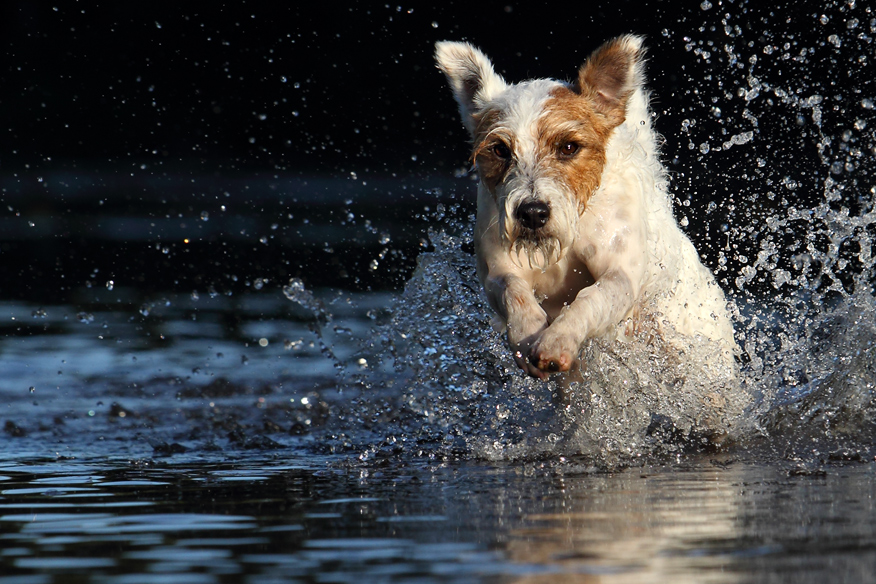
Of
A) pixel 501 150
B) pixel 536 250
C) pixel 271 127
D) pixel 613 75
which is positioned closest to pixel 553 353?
pixel 536 250

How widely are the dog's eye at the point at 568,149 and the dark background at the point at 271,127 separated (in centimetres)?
667

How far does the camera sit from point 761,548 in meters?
3.00

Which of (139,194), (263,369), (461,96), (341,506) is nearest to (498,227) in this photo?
(461,96)

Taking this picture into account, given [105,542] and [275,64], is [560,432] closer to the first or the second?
[105,542]

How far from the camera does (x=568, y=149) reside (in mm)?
4855

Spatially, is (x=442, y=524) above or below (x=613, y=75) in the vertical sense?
below

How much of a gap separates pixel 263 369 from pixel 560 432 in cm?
314

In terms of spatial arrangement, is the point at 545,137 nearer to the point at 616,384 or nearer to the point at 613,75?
the point at 613,75

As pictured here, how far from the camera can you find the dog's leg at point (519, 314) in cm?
449

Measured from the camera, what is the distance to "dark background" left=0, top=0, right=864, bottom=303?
12.7 metres

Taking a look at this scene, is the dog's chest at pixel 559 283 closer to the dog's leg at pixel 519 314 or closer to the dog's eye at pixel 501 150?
the dog's leg at pixel 519 314

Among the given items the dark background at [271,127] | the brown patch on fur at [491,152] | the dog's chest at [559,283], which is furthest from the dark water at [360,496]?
the dark background at [271,127]

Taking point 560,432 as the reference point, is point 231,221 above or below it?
above

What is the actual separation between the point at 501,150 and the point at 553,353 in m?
0.97
